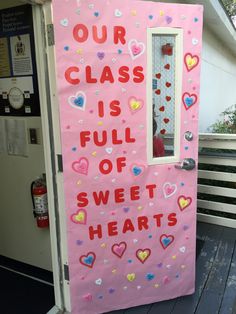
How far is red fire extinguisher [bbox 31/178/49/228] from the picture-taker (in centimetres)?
207

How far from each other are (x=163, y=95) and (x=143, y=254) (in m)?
1.04

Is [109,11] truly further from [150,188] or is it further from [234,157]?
[234,157]

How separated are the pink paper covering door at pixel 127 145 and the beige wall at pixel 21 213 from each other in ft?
2.00

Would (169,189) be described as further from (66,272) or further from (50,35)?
(50,35)

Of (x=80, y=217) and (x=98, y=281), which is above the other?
(x=80, y=217)

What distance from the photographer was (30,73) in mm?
2055

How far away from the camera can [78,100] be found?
1612 millimetres

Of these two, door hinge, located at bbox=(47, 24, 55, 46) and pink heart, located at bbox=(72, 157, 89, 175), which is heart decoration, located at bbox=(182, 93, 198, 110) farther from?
door hinge, located at bbox=(47, 24, 55, 46)

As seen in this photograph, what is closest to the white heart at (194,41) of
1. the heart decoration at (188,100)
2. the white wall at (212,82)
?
the heart decoration at (188,100)

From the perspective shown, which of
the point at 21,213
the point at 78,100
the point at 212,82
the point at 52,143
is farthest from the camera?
the point at 212,82

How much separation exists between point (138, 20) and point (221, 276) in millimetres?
1935

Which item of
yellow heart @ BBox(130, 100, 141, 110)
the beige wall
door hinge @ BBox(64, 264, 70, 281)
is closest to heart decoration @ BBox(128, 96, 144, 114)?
yellow heart @ BBox(130, 100, 141, 110)

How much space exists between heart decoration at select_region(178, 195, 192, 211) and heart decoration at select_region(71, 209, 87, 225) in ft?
2.07

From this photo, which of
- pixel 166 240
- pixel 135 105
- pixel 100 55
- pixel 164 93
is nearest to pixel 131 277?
pixel 166 240
